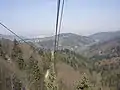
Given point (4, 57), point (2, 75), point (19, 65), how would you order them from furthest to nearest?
point (4, 57), point (19, 65), point (2, 75)

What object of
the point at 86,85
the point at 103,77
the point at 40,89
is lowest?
the point at 103,77

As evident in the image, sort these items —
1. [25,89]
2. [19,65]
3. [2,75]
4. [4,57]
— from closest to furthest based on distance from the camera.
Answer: [25,89], [2,75], [19,65], [4,57]

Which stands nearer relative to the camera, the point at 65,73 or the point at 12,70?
the point at 12,70

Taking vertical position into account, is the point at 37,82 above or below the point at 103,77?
above

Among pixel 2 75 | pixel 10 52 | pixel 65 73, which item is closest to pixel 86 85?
pixel 2 75

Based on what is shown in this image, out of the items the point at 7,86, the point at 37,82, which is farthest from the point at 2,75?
the point at 37,82

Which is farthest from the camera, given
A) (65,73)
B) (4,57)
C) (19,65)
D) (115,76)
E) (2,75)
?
(115,76)

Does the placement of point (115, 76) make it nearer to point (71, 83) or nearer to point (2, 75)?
point (71, 83)

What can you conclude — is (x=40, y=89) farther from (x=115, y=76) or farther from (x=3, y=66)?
(x=115, y=76)

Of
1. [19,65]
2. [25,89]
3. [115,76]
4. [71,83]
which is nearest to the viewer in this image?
[25,89]
